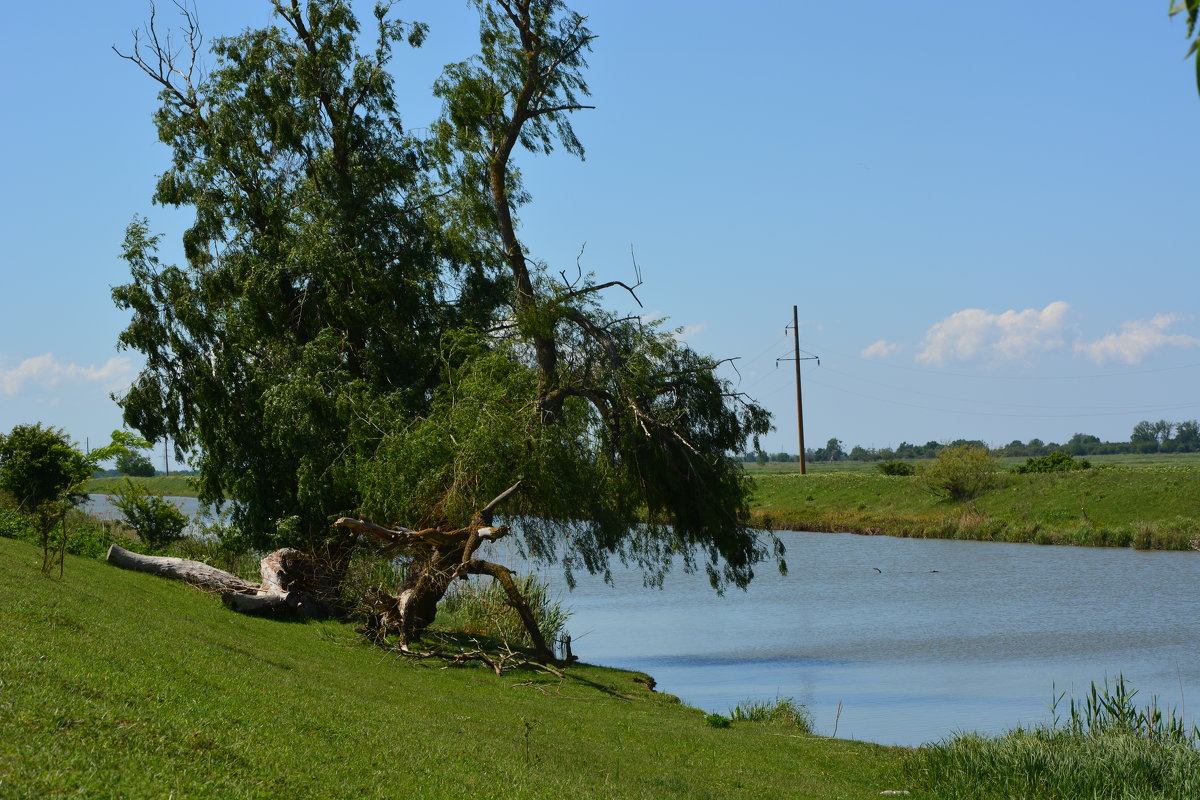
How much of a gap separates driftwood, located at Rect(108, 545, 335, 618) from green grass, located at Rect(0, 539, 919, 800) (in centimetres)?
189

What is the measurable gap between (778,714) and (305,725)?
375 inches

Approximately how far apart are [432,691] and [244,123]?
598 inches

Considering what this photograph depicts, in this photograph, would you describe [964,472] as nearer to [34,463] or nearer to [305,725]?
[34,463]

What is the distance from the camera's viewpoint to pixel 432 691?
1502 cm

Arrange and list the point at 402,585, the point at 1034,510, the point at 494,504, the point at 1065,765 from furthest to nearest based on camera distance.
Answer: the point at 1034,510, the point at 402,585, the point at 494,504, the point at 1065,765

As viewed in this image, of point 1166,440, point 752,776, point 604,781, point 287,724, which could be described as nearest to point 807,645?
point 752,776

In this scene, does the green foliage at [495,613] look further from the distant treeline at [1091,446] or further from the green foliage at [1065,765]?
the distant treeline at [1091,446]

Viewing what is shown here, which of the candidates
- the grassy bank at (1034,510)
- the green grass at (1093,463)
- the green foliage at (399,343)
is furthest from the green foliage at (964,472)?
the green foliage at (399,343)

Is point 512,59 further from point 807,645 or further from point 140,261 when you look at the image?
point 807,645

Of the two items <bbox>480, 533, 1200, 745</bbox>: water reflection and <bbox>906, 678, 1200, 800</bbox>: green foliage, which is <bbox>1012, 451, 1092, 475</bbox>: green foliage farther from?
<bbox>906, 678, 1200, 800</bbox>: green foliage

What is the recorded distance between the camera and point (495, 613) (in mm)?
22797

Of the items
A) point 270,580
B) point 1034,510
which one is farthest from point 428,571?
point 1034,510

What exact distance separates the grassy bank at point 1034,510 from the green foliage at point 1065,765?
3327 cm

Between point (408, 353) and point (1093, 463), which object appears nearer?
point (408, 353)
